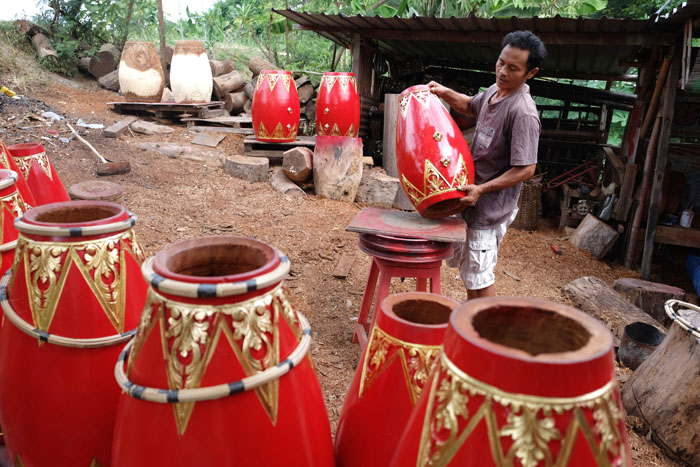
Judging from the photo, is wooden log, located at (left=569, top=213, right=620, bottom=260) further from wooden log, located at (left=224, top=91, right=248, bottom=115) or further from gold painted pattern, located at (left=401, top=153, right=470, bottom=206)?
wooden log, located at (left=224, top=91, right=248, bottom=115)

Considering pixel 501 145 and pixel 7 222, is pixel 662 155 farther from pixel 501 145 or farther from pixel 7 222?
pixel 7 222

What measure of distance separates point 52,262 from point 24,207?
59cm

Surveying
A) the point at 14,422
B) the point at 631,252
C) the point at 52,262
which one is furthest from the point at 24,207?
the point at 631,252

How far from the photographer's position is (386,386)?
107cm

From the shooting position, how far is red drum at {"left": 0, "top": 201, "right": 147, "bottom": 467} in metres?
1.13

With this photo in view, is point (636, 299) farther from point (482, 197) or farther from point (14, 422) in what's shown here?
point (14, 422)

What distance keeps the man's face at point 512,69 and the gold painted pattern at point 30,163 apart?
224cm

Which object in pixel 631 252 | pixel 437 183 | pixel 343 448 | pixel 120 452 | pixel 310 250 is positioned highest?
pixel 437 183

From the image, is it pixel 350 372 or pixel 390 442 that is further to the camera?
pixel 350 372

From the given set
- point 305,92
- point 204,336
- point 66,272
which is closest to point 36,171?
point 66,272

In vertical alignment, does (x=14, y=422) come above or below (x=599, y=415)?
below

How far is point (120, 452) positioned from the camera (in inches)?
37.4

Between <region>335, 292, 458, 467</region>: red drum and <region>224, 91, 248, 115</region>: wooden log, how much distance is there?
8862 millimetres

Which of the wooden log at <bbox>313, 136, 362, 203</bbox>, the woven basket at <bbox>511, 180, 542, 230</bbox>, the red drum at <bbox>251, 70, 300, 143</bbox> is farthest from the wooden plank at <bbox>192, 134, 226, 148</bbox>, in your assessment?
the woven basket at <bbox>511, 180, 542, 230</bbox>
